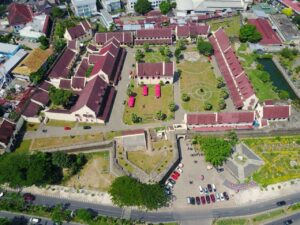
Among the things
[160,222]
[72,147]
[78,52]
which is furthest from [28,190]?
[78,52]

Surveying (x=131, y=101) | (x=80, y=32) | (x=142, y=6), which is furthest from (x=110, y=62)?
(x=142, y=6)

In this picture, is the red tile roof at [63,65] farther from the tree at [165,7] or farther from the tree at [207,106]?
the tree at [207,106]

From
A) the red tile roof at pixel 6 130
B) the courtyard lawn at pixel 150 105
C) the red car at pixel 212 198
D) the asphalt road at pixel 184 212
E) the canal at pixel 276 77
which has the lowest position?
the asphalt road at pixel 184 212

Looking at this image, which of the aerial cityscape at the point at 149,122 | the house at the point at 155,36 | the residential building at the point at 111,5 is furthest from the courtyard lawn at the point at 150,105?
the residential building at the point at 111,5

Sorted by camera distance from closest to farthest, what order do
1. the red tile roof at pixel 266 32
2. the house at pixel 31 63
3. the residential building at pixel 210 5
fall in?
the house at pixel 31 63 → the red tile roof at pixel 266 32 → the residential building at pixel 210 5

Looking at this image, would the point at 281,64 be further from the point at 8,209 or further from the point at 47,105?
the point at 8,209
